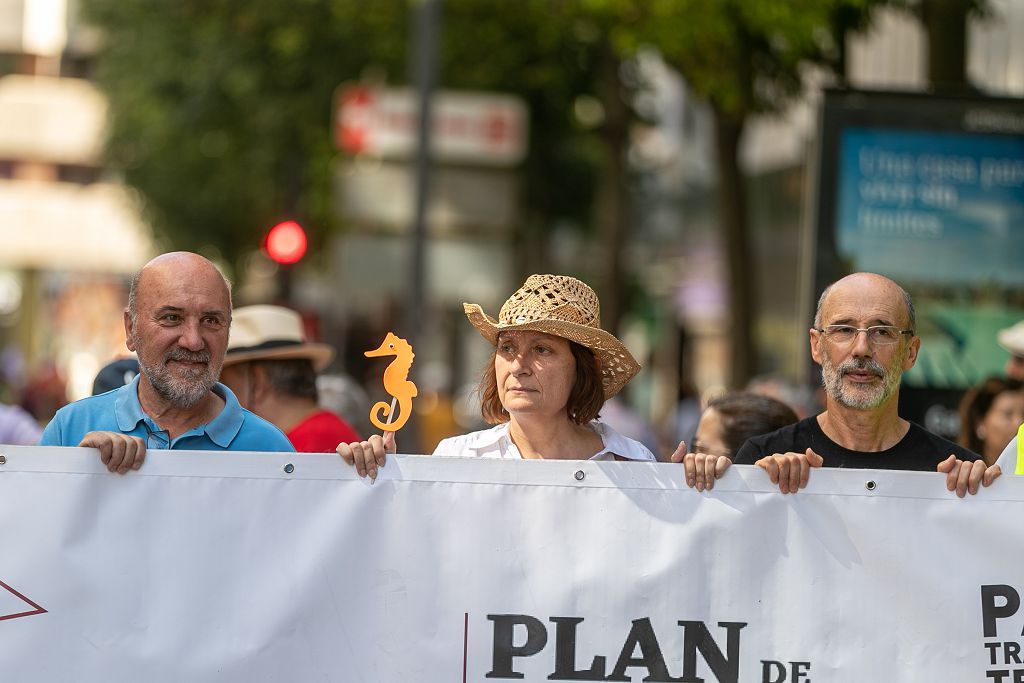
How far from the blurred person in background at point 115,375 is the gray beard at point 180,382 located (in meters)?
1.94

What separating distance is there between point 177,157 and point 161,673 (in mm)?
26830

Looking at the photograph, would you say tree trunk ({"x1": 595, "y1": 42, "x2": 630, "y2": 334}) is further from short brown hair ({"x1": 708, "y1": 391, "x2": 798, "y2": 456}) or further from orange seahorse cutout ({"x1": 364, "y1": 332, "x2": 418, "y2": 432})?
orange seahorse cutout ({"x1": 364, "y1": 332, "x2": 418, "y2": 432})

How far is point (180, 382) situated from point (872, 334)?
1.86 metres

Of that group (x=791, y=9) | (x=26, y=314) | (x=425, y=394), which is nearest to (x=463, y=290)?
(x=791, y=9)

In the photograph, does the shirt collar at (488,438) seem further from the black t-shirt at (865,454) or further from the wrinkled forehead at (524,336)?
the black t-shirt at (865,454)

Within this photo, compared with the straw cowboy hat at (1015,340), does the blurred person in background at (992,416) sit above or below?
below

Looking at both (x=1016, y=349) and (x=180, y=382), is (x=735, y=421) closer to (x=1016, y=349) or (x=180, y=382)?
(x=180, y=382)

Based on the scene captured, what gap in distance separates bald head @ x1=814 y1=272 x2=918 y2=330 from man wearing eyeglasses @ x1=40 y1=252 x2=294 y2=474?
61.3 inches

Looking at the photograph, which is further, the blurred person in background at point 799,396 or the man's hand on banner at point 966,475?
the blurred person in background at point 799,396

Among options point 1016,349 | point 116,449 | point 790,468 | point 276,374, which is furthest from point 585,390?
point 1016,349

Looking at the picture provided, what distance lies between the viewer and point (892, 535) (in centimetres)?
462

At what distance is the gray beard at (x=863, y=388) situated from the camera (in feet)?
16.3

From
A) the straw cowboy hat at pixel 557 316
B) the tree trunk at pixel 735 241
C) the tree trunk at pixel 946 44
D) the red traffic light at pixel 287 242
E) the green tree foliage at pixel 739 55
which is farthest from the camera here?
the red traffic light at pixel 287 242

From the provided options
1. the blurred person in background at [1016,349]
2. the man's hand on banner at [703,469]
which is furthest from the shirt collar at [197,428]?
the blurred person in background at [1016,349]
